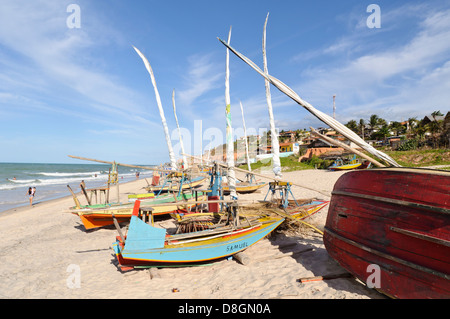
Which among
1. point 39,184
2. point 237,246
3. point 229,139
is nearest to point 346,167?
point 229,139

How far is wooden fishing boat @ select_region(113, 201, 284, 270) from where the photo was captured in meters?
6.00

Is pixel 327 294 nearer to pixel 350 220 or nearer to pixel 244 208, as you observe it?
pixel 350 220

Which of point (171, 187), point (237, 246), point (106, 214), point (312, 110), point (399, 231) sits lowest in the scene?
point (237, 246)

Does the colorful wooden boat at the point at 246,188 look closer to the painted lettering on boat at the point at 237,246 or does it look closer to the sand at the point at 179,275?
the sand at the point at 179,275

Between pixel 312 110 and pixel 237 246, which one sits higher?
pixel 312 110

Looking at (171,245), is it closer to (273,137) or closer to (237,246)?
(237,246)

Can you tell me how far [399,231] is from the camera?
399 cm

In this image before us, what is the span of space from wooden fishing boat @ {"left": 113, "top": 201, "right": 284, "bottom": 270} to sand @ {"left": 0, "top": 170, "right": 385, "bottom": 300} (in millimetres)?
492

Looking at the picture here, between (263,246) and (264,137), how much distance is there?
68.1m

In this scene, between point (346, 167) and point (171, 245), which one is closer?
point (171, 245)

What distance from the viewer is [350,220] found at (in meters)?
4.94

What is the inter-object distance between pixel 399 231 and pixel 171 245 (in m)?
5.51
